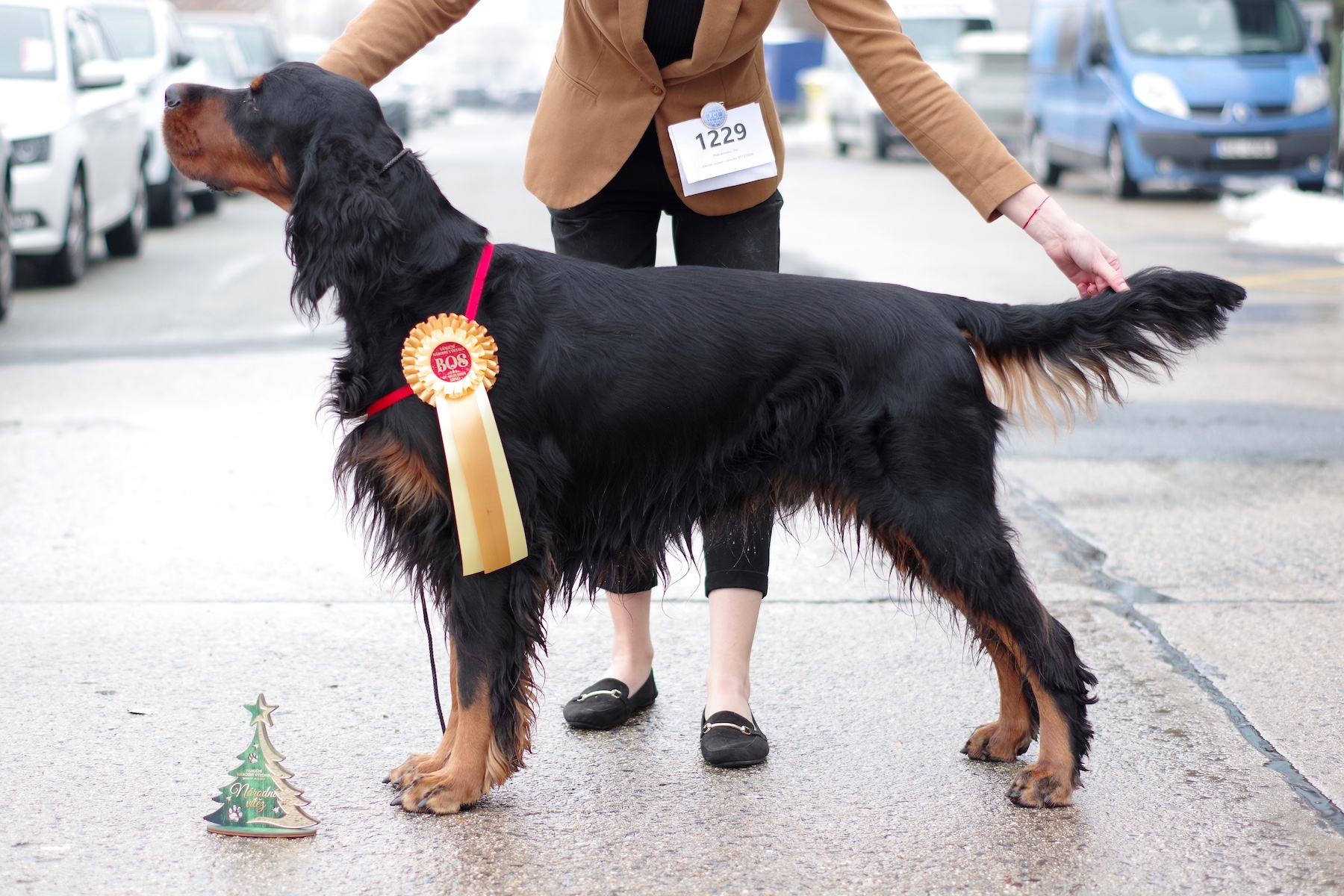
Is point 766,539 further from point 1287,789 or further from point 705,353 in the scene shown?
point 1287,789

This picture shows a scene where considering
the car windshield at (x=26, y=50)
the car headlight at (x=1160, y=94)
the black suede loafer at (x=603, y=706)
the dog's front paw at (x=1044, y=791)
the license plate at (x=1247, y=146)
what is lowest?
the license plate at (x=1247, y=146)

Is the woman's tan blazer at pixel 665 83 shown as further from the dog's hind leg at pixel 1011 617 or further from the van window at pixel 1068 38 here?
the van window at pixel 1068 38

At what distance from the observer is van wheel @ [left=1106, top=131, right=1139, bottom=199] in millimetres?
15930

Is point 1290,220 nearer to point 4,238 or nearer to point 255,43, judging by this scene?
point 4,238

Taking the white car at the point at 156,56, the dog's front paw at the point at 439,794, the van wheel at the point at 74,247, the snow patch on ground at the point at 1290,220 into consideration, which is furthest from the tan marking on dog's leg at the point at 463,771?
the white car at the point at 156,56

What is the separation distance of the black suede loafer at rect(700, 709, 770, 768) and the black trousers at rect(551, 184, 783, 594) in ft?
1.15

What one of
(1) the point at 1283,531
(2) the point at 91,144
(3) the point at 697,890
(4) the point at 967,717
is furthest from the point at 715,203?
(2) the point at 91,144

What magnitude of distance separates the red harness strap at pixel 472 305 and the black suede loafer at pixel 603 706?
99 centimetres

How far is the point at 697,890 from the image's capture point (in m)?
2.71

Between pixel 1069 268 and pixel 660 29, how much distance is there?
3.66ft

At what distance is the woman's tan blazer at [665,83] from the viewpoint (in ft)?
10.7

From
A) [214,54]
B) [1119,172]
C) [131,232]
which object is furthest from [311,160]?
[214,54]

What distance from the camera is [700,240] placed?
3.63m

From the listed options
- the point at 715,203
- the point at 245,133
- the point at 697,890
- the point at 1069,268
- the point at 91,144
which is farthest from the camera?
the point at 91,144
